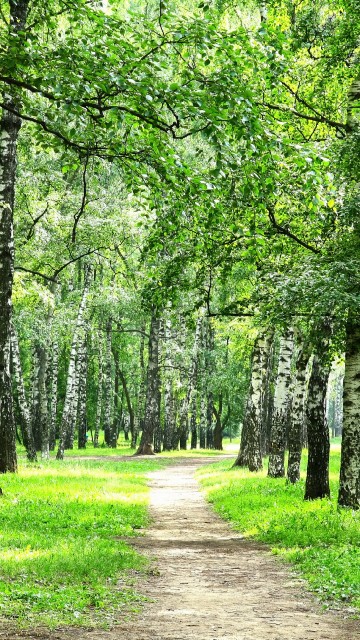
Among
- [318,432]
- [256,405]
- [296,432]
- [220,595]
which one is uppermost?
[256,405]


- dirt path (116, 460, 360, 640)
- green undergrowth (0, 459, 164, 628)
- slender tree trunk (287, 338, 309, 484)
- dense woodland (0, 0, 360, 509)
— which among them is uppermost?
dense woodland (0, 0, 360, 509)

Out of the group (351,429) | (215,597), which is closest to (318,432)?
(351,429)

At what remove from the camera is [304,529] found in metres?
12.0

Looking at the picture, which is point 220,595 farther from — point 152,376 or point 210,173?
point 152,376

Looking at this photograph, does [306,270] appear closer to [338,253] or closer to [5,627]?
[338,253]

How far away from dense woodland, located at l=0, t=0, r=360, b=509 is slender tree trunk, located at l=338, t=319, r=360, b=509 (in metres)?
0.03

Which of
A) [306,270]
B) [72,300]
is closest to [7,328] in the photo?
[306,270]

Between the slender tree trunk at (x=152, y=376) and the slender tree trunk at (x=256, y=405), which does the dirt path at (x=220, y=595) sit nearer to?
the slender tree trunk at (x=256, y=405)

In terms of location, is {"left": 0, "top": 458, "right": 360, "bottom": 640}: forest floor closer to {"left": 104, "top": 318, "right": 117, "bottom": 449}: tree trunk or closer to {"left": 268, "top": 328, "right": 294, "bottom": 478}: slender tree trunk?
{"left": 268, "top": 328, "right": 294, "bottom": 478}: slender tree trunk

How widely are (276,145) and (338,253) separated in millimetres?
5264

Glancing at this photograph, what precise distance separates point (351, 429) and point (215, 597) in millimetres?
5820

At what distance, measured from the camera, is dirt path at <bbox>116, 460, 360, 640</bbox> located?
22.3 feet

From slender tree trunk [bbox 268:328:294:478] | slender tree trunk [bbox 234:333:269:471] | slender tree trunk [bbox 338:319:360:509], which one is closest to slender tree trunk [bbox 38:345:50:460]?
slender tree trunk [bbox 234:333:269:471]

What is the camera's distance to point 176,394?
2163 inches
